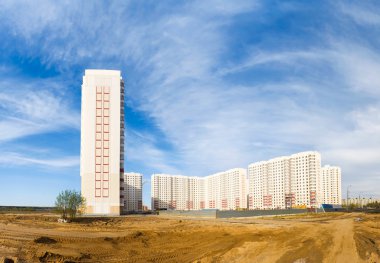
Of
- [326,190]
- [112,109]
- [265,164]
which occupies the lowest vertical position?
[326,190]

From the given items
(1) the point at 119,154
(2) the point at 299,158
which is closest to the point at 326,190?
(2) the point at 299,158

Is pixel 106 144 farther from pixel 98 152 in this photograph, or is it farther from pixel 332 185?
pixel 332 185

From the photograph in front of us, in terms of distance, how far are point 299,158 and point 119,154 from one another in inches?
3790

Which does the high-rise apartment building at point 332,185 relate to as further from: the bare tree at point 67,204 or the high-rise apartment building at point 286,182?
the bare tree at point 67,204

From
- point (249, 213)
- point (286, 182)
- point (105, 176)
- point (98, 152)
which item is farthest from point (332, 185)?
point (98, 152)

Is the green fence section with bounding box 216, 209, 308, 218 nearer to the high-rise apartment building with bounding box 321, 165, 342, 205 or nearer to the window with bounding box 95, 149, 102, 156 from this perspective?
the window with bounding box 95, 149, 102, 156

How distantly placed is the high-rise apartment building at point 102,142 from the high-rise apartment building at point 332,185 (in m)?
109

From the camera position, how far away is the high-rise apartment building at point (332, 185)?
171250 mm

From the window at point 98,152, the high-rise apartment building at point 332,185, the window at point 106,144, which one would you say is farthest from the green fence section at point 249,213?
the high-rise apartment building at point 332,185

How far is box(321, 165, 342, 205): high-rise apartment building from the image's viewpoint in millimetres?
171250

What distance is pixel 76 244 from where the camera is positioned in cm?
3028

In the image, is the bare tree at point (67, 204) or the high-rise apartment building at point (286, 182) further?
the high-rise apartment building at point (286, 182)

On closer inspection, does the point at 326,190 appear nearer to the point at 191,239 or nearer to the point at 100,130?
the point at 100,130

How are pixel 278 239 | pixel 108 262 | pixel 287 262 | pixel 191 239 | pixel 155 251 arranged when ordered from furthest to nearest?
pixel 191 239, pixel 278 239, pixel 155 251, pixel 108 262, pixel 287 262
